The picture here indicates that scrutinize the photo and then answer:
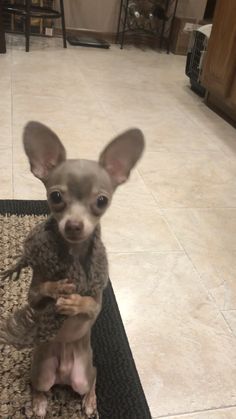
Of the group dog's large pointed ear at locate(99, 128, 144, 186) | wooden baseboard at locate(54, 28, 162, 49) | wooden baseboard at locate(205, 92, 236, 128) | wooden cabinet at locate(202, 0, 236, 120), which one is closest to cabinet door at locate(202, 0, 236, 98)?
wooden cabinet at locate(202, 0, 236, 120)

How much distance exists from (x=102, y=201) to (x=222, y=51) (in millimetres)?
2324

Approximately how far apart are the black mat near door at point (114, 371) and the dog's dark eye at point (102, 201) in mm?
511

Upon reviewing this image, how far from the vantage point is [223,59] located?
268 centimetres

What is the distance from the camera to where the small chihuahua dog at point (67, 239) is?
2.26ft

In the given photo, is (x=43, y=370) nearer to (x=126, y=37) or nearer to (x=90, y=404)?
(x=90, y=404)

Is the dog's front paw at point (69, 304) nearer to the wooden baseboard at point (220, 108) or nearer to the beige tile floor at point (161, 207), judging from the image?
the beige tile floor at point (161, 207)

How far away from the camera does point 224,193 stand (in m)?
1.93

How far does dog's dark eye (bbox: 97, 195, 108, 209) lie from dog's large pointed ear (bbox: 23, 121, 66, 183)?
0.11 m

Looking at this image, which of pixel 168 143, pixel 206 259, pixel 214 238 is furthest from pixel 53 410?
pixel 168 143

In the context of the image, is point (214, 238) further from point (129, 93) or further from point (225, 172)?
point (129, 93)

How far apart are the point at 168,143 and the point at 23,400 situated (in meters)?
1.68

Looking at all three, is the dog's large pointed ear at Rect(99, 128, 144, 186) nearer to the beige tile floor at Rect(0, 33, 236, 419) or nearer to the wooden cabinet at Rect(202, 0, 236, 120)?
the beige tile floor at Rect(0, 33, 236, 419)

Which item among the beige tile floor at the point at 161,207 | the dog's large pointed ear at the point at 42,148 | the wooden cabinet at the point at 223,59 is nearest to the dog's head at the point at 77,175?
the dog's large pointed ear at the point at 42,148

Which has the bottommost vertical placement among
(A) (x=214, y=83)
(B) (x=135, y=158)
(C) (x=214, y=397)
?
(C) (x=214, y=397)
